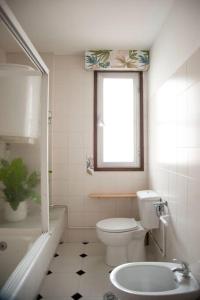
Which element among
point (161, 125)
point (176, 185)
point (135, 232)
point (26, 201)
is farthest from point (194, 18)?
point (26, 201)

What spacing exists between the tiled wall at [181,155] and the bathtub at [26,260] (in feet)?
3.33

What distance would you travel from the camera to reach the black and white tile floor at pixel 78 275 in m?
1.86

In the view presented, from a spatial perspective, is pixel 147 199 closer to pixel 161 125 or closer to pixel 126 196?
pixel 126 196

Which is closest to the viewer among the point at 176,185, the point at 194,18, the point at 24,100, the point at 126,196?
the point at 194,18

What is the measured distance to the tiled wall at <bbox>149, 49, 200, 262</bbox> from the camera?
4.68ft

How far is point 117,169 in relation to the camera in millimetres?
2791

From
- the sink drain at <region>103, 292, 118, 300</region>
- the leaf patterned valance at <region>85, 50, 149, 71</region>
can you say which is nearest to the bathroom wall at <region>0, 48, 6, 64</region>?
the leaf patterned valance at <region>85, 50, 149, 71</region>

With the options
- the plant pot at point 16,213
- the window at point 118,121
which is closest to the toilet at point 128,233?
the window at point 118,121

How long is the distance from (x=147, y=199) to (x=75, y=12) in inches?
71.0

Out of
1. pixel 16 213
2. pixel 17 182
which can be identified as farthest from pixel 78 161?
pixel 16 213

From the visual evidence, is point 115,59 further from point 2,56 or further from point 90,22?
point 2,56

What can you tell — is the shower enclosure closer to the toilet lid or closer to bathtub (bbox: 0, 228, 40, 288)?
bathtub (bbox: 0, 228, 40, 288)

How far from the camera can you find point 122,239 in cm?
219

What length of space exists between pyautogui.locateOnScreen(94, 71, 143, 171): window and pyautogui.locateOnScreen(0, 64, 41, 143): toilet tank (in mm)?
845
